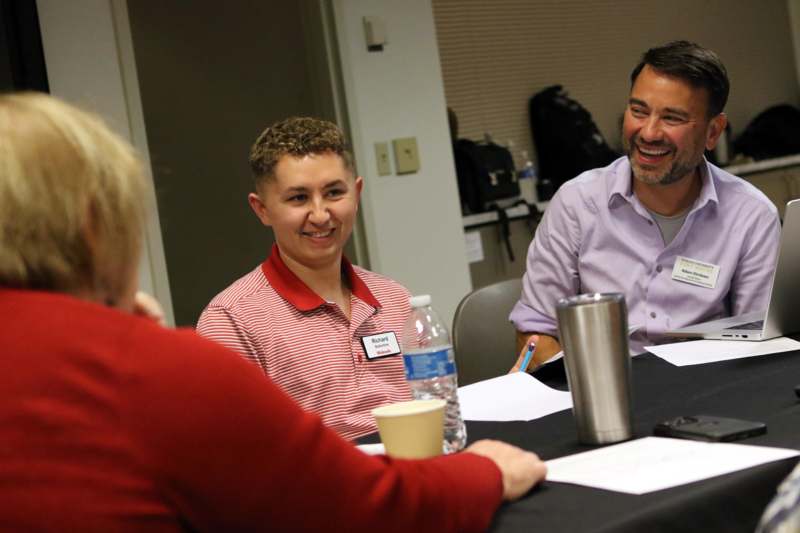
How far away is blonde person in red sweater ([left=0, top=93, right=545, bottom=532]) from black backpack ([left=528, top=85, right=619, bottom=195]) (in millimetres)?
4175

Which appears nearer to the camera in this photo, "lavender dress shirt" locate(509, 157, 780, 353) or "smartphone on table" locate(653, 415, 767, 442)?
"smartphone on table" locate(653, 415, 767, 442)

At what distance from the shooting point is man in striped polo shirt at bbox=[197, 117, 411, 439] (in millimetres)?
1842

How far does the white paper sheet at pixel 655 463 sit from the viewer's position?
992mm

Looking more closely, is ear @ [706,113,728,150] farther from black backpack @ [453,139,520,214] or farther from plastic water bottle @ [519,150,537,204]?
plastic water bottle @ [519,150,537,204]

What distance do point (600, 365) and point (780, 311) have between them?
2.33 feet

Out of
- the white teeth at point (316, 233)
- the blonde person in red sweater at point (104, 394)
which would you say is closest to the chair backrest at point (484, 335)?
the white teeth at point (316, 233)

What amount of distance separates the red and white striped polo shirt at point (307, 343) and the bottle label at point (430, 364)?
51cm

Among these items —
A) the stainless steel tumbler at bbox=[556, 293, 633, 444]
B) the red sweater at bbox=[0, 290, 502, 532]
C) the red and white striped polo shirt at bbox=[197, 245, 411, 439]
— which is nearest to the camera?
the red sweater at bbox=[0, 290, 502, 532]

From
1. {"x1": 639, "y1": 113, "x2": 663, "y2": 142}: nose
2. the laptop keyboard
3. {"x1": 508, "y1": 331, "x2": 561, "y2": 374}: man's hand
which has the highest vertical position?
{"x1": 639, "y1": 113, "x2": 663, "y2": 142}: nose

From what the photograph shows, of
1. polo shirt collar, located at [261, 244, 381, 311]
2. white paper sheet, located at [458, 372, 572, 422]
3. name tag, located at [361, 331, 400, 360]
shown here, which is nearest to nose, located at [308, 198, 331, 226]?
polo shirt collar, located at [261, 244, 381, 311]

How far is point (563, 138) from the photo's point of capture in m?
4.89

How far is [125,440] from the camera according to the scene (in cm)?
75

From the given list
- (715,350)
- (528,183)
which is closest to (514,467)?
(715,350)

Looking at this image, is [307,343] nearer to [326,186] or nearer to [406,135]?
[326,186]
